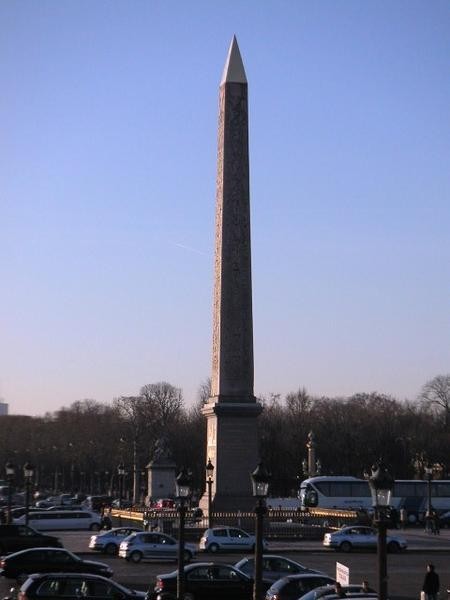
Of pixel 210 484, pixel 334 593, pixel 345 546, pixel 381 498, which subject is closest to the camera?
pixel 381 498

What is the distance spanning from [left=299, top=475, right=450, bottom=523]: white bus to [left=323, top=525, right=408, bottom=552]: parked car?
2187 cm

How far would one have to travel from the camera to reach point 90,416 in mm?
142625

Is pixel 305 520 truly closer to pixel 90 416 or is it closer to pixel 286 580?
pixel 286 580

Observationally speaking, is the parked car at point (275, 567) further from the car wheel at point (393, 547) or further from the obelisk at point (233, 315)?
the obelisk at point (233, 315)

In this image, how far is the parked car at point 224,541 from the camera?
3619cm

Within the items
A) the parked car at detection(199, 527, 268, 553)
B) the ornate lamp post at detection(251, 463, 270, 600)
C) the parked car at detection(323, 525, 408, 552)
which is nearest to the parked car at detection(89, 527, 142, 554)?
the parked car at detection(199, 527, 268, 553)

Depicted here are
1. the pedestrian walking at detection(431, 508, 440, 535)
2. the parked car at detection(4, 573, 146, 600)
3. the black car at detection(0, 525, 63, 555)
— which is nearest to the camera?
the parked car at detection(4, 573, 146, 600)

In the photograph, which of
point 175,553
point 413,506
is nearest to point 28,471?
point 175,553

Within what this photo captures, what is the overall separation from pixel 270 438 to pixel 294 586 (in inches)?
2813

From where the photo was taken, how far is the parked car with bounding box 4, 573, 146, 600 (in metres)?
20.4

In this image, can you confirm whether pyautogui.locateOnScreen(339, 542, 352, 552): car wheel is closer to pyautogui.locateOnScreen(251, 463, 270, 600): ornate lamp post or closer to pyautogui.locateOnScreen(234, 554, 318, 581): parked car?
Answer: pyautogui.locateOnScreen(234, 554, 318, 581): parked car

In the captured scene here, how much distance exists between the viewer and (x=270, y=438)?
9231cm

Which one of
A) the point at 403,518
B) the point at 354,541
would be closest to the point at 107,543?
the point at 354,541

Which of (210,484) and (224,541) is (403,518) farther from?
(224,541)
